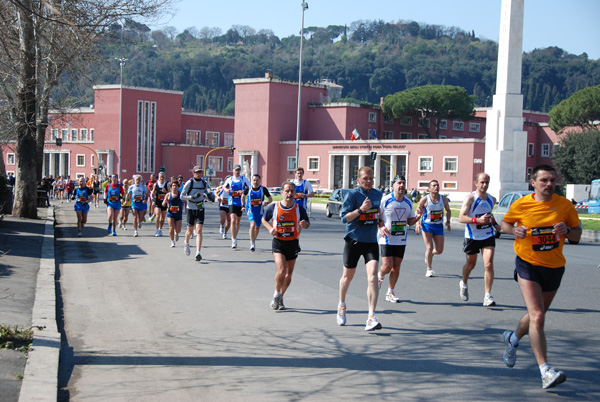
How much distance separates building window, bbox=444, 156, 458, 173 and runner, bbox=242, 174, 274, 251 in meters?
52.5

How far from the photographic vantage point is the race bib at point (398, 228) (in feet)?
31.7

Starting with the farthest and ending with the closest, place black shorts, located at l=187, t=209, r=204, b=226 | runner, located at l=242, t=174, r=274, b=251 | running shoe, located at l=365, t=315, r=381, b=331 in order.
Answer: runner, located at l=242, t=174, r=274, b=251
black shorts, located at l=187, t=209, r=204, b=226
running shoe, located at l=365, t=315, r=381, b=331

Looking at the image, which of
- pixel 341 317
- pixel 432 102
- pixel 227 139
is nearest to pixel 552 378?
pixel 341 317

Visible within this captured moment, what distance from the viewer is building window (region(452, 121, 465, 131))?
90562mm

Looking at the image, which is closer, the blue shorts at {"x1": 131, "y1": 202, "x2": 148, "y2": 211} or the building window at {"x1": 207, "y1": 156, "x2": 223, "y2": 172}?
the blue shorts at {"x1": 131, "y1": 202, "x2": 148, "y2": 211}

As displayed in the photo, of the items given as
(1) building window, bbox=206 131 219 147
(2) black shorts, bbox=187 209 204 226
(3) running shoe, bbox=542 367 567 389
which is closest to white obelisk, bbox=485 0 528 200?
(2) black shorts, bbox=187 209 204 226

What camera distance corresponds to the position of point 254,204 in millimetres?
16422

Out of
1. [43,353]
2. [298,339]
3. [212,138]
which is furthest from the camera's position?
[212,138]

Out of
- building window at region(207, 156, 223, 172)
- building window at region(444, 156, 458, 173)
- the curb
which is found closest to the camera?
the curb

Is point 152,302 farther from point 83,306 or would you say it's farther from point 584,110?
point 584,110

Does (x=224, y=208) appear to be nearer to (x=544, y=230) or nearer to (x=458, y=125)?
(x=544, y=230)

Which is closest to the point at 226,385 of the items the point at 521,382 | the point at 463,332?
the point at 521,382

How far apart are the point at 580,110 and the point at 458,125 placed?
1982 cm

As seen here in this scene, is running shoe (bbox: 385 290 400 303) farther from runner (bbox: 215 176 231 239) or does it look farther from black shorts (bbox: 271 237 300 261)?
runner (bbox: 215 176 231 239)
